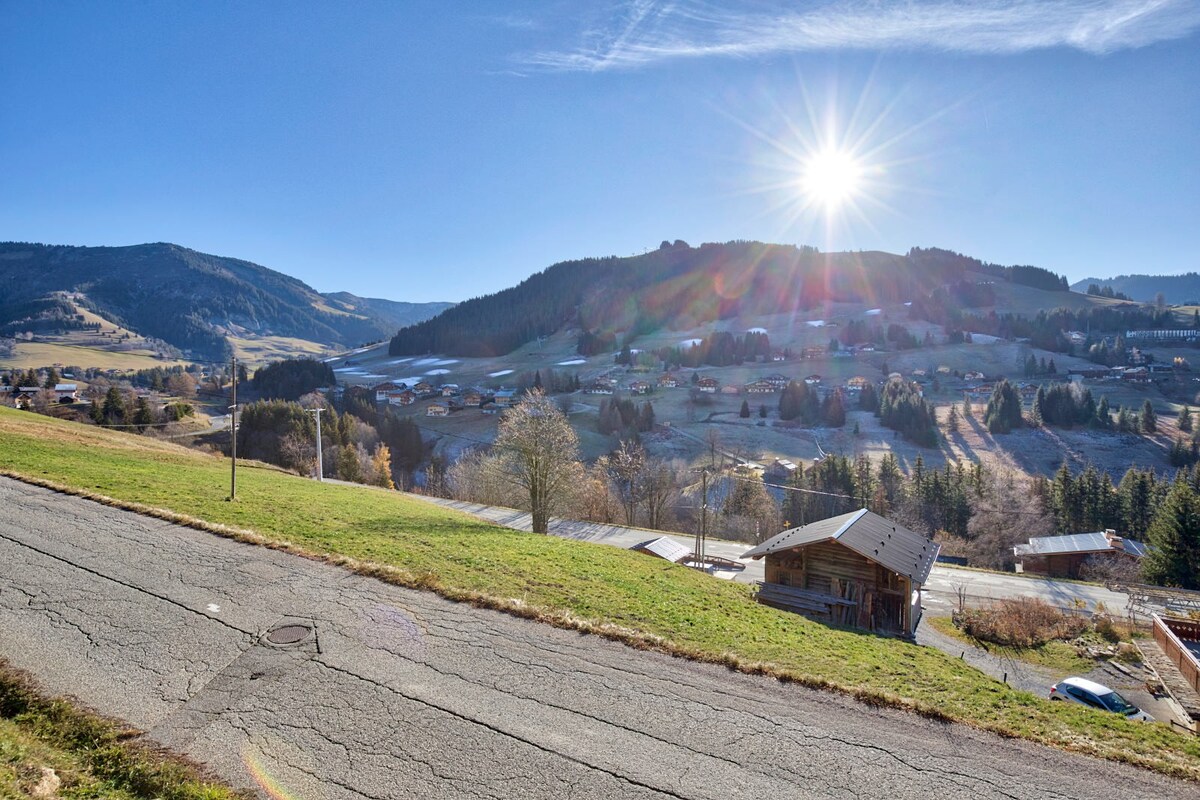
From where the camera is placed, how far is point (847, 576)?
23.3m

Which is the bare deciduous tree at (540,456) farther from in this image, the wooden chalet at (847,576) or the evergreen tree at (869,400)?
the evergreen tree at (869,400)

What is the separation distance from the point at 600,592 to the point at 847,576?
48.0ft

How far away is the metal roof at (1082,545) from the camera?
46500 millimetres

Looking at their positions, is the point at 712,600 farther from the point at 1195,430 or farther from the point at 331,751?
the point at 1195,430

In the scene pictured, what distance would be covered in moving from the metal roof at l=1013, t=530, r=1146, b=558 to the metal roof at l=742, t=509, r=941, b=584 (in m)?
31.1

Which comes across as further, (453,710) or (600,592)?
(600,592)

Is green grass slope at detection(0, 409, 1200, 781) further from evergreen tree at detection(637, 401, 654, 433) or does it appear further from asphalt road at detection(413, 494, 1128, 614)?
evergreen tree at detection(637, 401, 654, 433)

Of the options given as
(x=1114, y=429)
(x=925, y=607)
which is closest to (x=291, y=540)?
(x=925, y=607)

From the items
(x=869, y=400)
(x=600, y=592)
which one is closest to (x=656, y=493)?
(x=600, y=592)

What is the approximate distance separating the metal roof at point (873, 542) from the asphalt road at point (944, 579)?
28.1ft

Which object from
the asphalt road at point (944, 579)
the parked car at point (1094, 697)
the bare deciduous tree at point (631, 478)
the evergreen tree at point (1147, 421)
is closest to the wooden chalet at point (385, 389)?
the bare deciduous tree at point (631, 478)

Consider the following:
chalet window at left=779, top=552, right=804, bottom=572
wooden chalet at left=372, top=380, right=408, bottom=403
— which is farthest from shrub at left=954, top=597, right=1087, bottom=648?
wooden chalet at left=372, top=380, right=408, bottom=403

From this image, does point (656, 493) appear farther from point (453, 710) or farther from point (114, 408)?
point (114, 408)

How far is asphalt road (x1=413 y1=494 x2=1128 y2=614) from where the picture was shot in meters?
35.5
